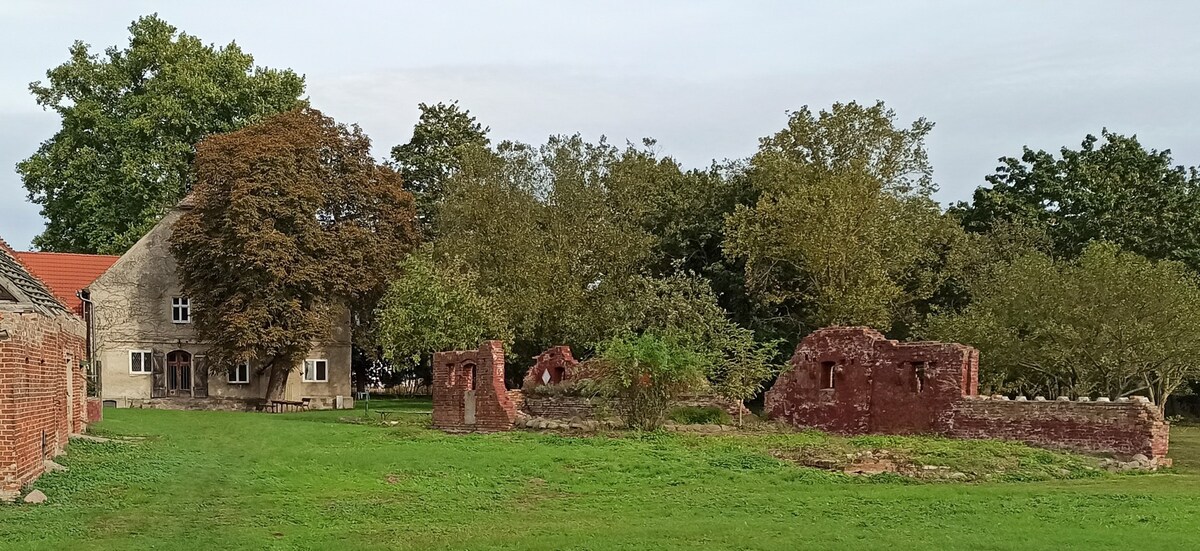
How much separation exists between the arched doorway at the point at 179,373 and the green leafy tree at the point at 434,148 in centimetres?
1297

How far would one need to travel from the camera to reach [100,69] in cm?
4819

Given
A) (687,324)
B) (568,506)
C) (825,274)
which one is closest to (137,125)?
(687,324)

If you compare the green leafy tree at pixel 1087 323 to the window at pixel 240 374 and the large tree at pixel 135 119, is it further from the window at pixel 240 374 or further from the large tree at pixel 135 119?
the large tree at pixel 135 119

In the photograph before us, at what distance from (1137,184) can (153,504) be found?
41.3 meters

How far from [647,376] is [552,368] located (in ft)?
30.3

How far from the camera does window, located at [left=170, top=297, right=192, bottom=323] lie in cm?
Result: 4394

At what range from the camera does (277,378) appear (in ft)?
139

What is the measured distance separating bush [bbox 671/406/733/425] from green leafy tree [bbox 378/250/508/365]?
8105 millimetres

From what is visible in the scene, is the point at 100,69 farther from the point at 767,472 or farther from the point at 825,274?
the point at 767,472

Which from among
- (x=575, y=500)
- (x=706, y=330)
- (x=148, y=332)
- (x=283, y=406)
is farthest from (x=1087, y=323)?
(x=148, y=332)

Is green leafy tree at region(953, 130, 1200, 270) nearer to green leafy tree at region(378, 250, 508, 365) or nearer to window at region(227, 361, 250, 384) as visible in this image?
green leafy tree at region(378, 250, 508, 365)

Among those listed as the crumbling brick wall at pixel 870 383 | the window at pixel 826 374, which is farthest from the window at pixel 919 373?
the window at pixel 826 374

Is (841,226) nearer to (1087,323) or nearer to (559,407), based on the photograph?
(1087,323)

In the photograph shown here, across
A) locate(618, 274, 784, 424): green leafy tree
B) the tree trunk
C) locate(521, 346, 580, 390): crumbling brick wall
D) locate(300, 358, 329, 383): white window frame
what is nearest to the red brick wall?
locate(618, 274, 784, 424): green leafy tree
